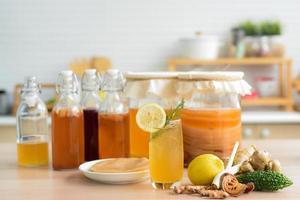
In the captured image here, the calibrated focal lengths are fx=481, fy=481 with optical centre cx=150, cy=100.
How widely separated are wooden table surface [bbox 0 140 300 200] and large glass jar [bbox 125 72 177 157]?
0.27 metres

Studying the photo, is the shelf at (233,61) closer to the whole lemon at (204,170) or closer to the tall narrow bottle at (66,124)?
A: the tall narrow bottle at (66,124)

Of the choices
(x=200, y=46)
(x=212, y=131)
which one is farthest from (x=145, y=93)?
(x=200, y=46)

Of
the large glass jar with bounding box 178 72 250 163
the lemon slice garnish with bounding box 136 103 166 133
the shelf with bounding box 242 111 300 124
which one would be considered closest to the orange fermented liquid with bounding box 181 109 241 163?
the large glass jar with bounding box 178 72 250 163

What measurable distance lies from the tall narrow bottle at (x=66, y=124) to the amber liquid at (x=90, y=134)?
61mm

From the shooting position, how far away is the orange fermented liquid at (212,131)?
1544mm

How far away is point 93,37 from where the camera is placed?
3965mm

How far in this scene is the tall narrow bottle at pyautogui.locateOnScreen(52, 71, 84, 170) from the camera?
4.96 ft

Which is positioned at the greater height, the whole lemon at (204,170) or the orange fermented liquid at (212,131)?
the orange fermented liquid at (212,131)

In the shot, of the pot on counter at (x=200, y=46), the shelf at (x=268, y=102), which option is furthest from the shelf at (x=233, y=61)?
the shelf at (x=268, y=102)

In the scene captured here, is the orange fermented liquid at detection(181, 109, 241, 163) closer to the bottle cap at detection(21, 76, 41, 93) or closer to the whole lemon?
the whole lemon

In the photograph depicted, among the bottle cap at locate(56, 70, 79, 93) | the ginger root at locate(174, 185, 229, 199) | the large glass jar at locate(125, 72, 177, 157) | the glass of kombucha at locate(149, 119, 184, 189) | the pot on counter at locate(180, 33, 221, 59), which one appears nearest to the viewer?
the ginger root at locate(174, 185, 229, 199)

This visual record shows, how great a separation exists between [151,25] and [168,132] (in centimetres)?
273

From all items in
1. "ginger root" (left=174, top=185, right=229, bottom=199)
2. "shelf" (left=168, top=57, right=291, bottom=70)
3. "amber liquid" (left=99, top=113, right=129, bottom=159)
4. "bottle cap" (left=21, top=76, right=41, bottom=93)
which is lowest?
"ginger root" (left=174, top=185, right=229, bottom=199)

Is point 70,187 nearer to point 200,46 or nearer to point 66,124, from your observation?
point 66,124
